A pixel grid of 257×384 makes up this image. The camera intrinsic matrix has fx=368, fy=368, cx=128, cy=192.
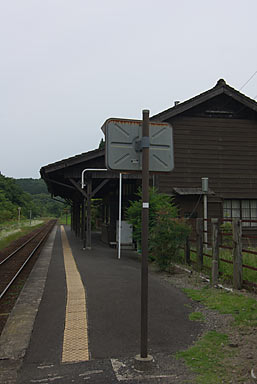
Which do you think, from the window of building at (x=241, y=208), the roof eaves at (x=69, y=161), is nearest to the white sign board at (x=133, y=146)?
the roof eaves at (x=69, y=161)

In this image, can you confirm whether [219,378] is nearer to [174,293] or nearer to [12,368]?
[12,368]

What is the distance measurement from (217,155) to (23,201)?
99384 millimetres

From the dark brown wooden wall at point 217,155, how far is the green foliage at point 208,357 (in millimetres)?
11981

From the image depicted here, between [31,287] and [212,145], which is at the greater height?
[212,145]

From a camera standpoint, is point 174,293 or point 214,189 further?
point 214,189

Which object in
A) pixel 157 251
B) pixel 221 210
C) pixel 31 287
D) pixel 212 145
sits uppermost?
pixel 212 145

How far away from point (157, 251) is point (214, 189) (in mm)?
7748

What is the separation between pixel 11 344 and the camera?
14.7ft

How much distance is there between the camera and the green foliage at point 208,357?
3.52 meters

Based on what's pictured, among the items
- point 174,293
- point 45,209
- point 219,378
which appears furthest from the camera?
point 45,209

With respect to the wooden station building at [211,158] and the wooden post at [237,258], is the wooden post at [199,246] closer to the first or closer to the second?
the wooden post at [237,258]

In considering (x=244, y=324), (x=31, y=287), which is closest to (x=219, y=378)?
(x=244, y=324)

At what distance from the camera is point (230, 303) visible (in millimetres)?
6301

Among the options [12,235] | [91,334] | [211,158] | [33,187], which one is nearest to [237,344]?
[91,334]
